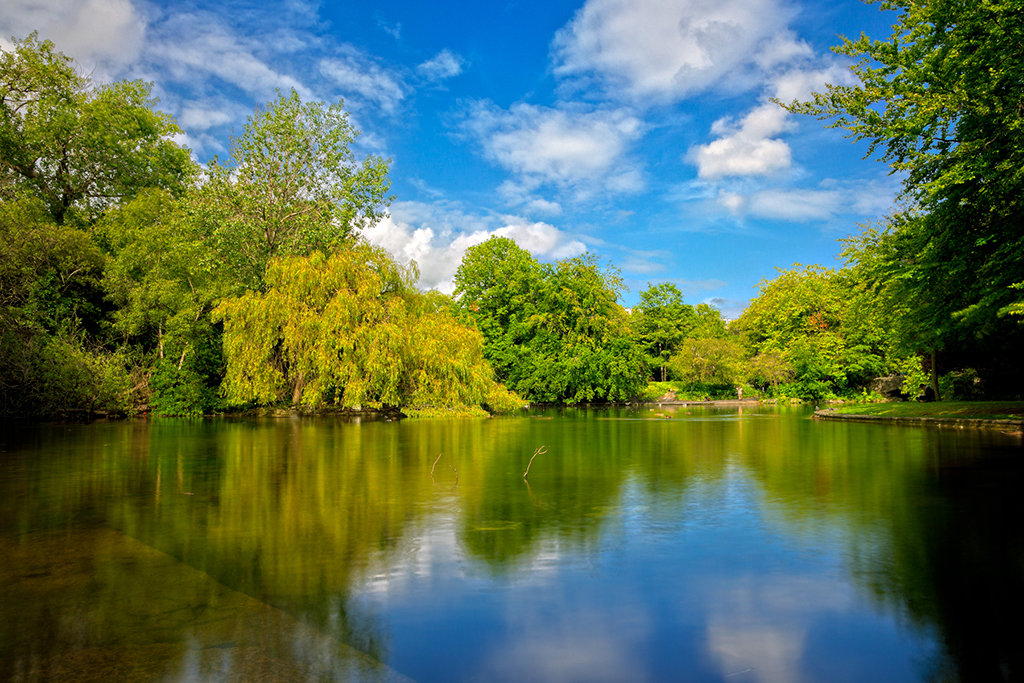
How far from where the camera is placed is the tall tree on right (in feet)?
49.2

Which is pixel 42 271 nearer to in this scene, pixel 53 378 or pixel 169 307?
pixel 169 307

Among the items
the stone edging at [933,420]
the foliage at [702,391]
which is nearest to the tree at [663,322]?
the foliage at [702,391]

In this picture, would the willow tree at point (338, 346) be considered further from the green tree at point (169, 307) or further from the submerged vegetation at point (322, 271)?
the green tree at point (169, 307)

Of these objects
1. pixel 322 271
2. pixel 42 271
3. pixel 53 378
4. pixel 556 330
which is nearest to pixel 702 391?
pixel 556 330

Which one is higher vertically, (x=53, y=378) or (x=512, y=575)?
(x=53, y=378)

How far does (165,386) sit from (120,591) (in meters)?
26.9

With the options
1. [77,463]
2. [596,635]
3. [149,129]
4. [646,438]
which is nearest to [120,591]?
[596,635]

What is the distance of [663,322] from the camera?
7238cm

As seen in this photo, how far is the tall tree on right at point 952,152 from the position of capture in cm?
1498

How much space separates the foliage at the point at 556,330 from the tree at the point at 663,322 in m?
25.8

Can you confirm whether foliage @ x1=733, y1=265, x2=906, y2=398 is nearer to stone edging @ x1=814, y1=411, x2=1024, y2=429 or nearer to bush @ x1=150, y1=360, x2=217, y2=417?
stone edging @ x1=814, y1=411, x2=1024, y2=429

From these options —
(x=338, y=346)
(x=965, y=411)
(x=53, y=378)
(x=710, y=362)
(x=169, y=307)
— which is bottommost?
(x=965, y=411)

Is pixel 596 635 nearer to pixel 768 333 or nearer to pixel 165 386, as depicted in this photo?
pixel 165 386

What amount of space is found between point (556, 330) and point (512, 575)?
38.9 meters
